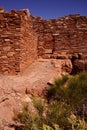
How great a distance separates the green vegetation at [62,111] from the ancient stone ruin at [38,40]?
2454 mm

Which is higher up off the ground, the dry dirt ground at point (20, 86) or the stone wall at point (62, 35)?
the stone wall at point (62, 35)

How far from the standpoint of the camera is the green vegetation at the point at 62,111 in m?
3.99

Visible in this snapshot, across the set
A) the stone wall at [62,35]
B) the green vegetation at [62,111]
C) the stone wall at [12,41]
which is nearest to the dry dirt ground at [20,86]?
the stone wall at [12,41]

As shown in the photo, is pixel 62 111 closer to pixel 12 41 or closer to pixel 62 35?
pixel 12 41

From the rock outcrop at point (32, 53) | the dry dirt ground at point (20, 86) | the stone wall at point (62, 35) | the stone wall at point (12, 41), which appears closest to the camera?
the dry dirt ground at point (20, 86)

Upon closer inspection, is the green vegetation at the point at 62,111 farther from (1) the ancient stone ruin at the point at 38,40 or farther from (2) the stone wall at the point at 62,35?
(2) the stone wall at the point at 62,35

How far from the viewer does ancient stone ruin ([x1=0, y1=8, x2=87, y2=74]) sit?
7.24 m

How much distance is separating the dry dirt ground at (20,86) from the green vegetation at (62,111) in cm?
59

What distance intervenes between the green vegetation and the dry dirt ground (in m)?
0.59

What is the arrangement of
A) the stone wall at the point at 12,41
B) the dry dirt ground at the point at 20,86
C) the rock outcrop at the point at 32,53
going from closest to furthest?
the dry dirt ground at the point at 20,86 → the rock outcrop at the point at 32,53 → the stone wall at the point at 12,41

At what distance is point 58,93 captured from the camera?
16.8ft

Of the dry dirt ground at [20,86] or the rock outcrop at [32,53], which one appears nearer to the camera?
the dry dirt ground at [20,86]

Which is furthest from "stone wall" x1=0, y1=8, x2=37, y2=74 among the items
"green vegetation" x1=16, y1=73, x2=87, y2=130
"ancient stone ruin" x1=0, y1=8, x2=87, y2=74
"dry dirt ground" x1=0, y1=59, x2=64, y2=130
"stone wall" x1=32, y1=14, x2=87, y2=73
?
"stone wall" x1=32, y1=14, x2=87, y2=73

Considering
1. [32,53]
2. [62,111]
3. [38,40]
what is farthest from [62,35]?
[62,111]
